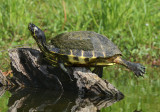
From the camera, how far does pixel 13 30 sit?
17.4ft

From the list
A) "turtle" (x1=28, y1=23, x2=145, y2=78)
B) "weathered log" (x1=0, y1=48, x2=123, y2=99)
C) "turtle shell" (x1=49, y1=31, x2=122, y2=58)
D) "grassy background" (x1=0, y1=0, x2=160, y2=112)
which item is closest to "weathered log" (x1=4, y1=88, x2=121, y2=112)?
"weathered log" (x1=0, y1=48, x2=123, y2=99)

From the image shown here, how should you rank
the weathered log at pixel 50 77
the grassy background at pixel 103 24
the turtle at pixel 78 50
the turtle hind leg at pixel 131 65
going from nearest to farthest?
the weathered log at pixel 50 77 → the turtle at pixel 78 50 → the turtle hind leg at pixel 131 65 → the grassy background at pixel 103 24

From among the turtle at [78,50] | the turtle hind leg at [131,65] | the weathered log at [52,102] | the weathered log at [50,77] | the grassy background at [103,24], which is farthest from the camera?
the grassy background at [103,24]

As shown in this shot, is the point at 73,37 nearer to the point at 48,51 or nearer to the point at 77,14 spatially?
the point at 48,51

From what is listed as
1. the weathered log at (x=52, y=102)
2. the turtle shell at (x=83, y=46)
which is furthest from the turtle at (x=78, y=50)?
the weathered log at (x=52, y=102)

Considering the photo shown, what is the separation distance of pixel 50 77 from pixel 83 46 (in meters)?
0.55

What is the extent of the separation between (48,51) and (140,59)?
2.70 metres

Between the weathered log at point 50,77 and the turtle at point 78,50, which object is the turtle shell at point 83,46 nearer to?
the turtle at point 78,50

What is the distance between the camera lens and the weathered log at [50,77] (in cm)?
284

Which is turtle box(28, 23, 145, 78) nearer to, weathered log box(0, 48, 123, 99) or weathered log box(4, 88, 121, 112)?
weathered log box(0, 48, 123, 99)

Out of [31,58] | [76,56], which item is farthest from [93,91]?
[31,58]

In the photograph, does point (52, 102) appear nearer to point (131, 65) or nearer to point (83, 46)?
point (83, 46)

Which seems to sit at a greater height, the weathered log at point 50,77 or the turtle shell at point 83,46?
the turtle shell at point 83,46

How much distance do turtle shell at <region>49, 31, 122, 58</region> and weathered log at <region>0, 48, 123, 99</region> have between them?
20 centimetres
